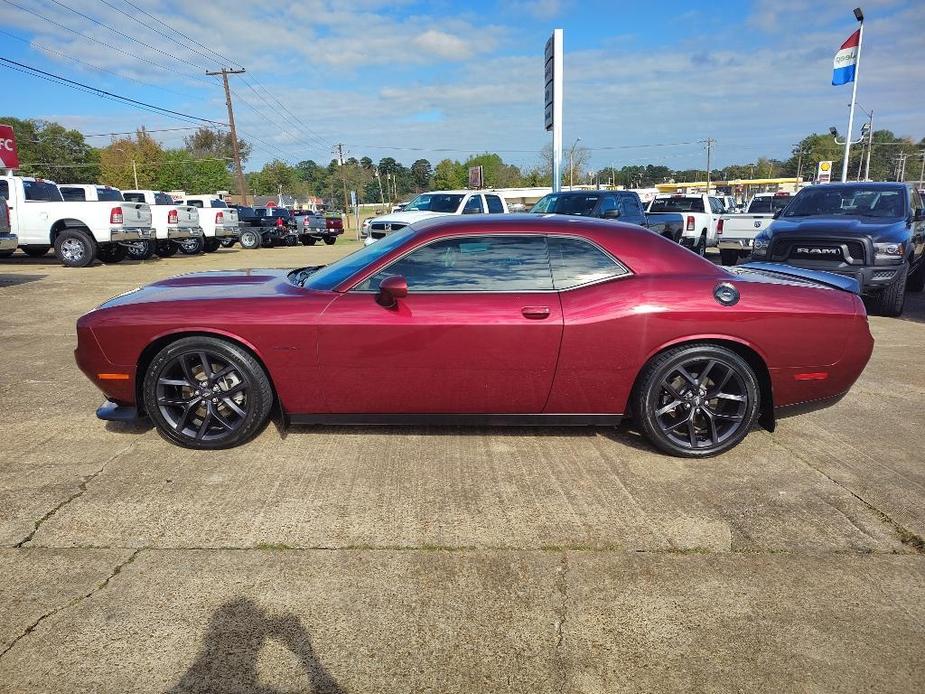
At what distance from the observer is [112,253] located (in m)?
15.7

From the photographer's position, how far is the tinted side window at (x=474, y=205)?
14.2 metres

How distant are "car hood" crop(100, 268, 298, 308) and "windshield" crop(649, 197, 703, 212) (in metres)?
15.1

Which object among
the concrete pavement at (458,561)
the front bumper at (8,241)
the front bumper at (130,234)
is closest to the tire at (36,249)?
the front bumper at (8,241)

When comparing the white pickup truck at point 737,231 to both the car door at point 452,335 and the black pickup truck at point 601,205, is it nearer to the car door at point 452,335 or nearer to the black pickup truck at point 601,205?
the black pickup truck at point 601,205

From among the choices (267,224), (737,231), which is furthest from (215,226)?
(737,231)

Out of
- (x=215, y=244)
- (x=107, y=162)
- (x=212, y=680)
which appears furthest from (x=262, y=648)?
(x=107, y=162)

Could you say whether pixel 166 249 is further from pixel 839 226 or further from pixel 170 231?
pixel 839 226

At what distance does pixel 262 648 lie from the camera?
216 centimetres

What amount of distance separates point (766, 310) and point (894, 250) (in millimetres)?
5929

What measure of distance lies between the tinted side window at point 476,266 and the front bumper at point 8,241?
12.4 m

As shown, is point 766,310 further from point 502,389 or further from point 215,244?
point 215,244

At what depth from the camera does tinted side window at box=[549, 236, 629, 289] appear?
367 centimetres

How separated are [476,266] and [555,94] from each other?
16806 millimetres

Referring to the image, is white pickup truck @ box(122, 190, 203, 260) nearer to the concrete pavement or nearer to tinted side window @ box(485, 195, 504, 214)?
tinted side window @ box(485, 195, 504, 214)
